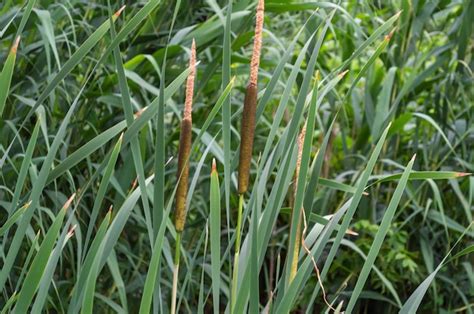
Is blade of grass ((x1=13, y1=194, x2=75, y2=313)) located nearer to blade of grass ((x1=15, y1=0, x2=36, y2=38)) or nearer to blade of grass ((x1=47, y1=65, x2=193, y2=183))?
blade of grass ((x1=47, y1=65, x2=193, y2=183))

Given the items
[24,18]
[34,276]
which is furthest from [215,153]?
[34,276]

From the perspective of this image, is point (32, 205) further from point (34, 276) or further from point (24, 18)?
point (24, 18)

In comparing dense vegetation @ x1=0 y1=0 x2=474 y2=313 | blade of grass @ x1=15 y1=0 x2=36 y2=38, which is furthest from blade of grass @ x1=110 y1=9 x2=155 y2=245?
blade of grass @ x1=15 y1=0 x2=36 y2=38

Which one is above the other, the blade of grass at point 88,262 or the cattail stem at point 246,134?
the cattail stem at point 246,134

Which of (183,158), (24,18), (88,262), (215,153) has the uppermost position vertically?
(24,18)

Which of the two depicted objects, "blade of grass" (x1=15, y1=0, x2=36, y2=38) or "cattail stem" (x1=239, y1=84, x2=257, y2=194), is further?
"blade of grass" (x1=15, y1=0, x2=36, y2=38)

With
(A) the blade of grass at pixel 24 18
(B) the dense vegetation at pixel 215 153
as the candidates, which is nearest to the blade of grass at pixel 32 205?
(B) the dense vegetation at pixel 215 153

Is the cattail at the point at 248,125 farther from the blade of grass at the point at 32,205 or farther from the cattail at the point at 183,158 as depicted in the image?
the blade of grass at the point at 32,205

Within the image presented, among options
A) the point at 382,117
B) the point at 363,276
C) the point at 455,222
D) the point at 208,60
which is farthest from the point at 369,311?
the point at 363,276
